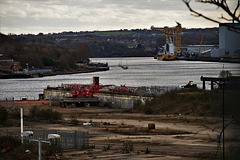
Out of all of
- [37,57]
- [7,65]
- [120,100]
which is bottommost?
[120,100]

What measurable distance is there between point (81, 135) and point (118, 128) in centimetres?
625

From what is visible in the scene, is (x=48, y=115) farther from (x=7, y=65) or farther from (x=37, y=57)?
(x=37, y=57)

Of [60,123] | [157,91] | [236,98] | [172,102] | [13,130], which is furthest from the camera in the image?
[157,91]

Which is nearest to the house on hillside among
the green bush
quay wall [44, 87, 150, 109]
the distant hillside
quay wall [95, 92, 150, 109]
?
the distant hillside

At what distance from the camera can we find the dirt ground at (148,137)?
1644cm

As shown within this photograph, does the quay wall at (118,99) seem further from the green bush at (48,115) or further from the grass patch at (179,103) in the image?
the green bush at (48,115)

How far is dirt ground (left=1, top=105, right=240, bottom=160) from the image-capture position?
53.9 ft

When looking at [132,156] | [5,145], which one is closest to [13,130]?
[5,145]

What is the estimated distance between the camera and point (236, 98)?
692cm

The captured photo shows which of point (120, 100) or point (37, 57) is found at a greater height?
point (37, 57)

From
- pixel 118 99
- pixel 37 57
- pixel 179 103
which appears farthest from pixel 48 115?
pixel 37 57

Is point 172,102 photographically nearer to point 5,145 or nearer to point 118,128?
point 118,128

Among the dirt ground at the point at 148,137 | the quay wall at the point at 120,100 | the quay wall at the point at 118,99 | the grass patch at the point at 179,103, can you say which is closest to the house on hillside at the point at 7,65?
the quay wall at the point at 118,99

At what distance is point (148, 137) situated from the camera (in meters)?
21.5
